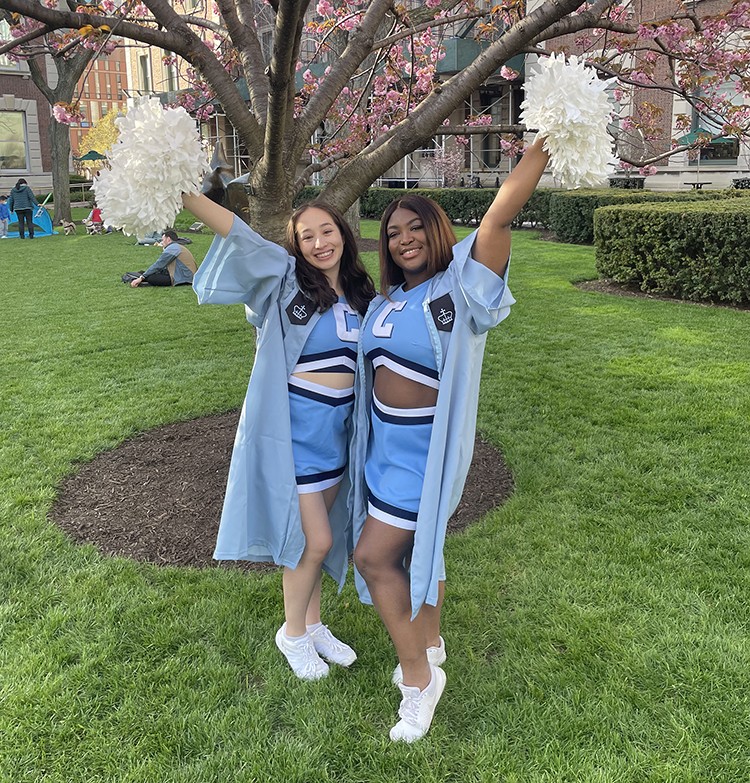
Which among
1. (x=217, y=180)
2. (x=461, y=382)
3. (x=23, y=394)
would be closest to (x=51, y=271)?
(x=217, y=180)

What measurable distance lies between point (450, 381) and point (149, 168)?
1.02m

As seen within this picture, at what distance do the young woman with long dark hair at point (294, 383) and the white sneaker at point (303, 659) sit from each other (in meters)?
0.18

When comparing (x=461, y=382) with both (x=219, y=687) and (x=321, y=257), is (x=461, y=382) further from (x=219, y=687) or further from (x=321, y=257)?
(x=219, y=687)

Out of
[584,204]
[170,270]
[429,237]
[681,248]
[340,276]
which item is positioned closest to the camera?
[429,237]

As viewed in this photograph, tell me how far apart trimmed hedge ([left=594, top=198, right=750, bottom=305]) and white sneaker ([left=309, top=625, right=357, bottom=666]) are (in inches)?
270

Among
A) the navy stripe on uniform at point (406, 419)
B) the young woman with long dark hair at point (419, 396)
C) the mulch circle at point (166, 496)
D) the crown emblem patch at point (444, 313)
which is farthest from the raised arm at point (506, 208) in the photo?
the mulch circle at point (166, 496)

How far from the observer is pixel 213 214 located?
7.07ft

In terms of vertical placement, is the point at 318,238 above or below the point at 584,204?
below

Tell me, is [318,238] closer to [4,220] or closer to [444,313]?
[444,313]

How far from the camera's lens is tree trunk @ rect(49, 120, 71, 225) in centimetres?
1959

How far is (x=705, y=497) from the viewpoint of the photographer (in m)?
3.79

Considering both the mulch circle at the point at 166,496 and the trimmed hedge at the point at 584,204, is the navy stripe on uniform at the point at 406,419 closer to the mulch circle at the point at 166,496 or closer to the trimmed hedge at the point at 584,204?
the mulch circle at the point at 166,496

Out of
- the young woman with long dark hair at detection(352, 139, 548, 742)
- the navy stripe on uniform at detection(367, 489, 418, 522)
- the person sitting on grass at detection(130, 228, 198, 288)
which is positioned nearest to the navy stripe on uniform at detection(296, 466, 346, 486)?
the young woman with long dark hair at detection(352, 139, 548, 742)

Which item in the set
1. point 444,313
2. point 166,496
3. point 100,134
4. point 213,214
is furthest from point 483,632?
point 100,134
